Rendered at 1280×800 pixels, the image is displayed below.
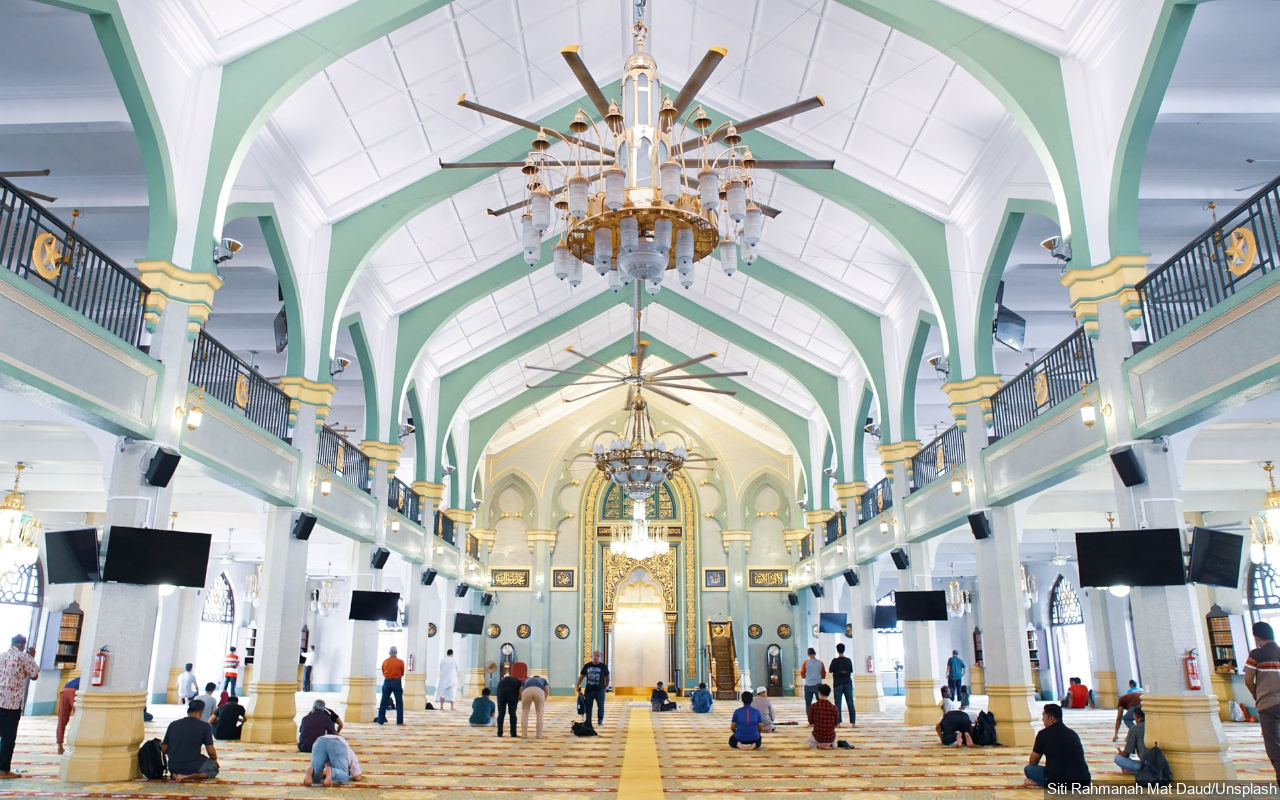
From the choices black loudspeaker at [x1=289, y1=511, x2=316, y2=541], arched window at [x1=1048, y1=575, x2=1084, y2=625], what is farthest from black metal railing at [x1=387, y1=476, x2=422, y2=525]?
arched window at [x1=1048, y1=575, x2=1084, y2=625]

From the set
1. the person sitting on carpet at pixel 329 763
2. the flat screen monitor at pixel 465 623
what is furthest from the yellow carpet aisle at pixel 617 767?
the flat screen monitor at pixel 465 623

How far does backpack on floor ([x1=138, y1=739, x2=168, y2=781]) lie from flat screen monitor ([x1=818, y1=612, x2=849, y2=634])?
12343mm

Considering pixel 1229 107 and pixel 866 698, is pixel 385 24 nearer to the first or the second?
pixel 1229 107

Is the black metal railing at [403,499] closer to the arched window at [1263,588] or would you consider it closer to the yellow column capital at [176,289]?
the yellow column capital at [176,289]

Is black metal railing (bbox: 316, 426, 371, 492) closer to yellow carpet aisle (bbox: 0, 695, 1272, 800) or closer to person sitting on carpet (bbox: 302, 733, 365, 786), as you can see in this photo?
yellow carpet aisle (bbox: 0, 695, 1272, 800)

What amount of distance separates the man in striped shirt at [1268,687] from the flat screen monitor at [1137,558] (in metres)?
0.69

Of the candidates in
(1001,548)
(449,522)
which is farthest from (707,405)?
(1001,548)

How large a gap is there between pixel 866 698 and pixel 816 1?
11.2m

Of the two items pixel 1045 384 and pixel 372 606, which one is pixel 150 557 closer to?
pixel 372 606

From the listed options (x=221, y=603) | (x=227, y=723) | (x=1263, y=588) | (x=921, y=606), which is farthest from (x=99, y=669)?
(x=1263, y=588)

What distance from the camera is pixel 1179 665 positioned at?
6164 mm

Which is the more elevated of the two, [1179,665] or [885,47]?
[885,47]

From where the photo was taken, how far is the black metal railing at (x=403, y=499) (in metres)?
13.9

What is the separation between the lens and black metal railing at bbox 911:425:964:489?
10828 millimetres
